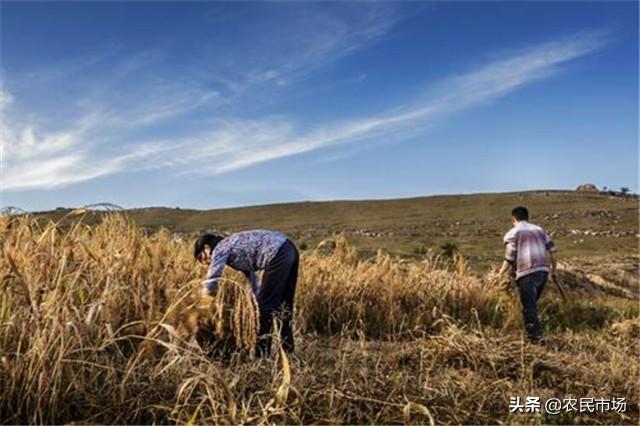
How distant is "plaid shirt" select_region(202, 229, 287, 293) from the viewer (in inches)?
235

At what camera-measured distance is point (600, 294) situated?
1961 cm

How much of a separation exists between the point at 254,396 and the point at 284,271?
1.81 m

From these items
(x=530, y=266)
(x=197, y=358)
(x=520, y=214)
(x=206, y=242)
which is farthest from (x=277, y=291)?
(x=520, y=214)

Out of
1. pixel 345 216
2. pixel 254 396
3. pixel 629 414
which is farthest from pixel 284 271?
pixel 345 216

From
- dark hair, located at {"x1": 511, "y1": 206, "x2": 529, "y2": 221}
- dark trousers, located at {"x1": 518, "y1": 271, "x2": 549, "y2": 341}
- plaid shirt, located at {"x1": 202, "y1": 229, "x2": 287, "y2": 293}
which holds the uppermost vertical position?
dark hair, located at {"x1": 511, "y1": 206, "x2": 529, "y2": 221}

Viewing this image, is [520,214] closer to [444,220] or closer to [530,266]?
[530,266]

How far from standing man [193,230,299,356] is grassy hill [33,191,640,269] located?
26.6 m

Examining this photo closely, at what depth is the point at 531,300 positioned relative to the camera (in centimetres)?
878

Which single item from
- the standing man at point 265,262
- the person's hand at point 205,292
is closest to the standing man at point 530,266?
the standing man at point 265,262

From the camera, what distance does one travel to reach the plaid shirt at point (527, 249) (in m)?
8.81

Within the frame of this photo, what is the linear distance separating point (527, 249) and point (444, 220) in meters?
42.5

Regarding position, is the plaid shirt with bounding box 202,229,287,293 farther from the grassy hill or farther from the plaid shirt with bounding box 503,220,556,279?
the grassy hill

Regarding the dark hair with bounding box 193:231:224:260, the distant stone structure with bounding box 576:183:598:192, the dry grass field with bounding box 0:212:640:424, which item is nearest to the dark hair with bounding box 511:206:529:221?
the dry grass field with bounding box 0:212:640:424

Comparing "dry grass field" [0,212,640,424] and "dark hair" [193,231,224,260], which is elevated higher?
"dark hair" [193,231,224,260]
